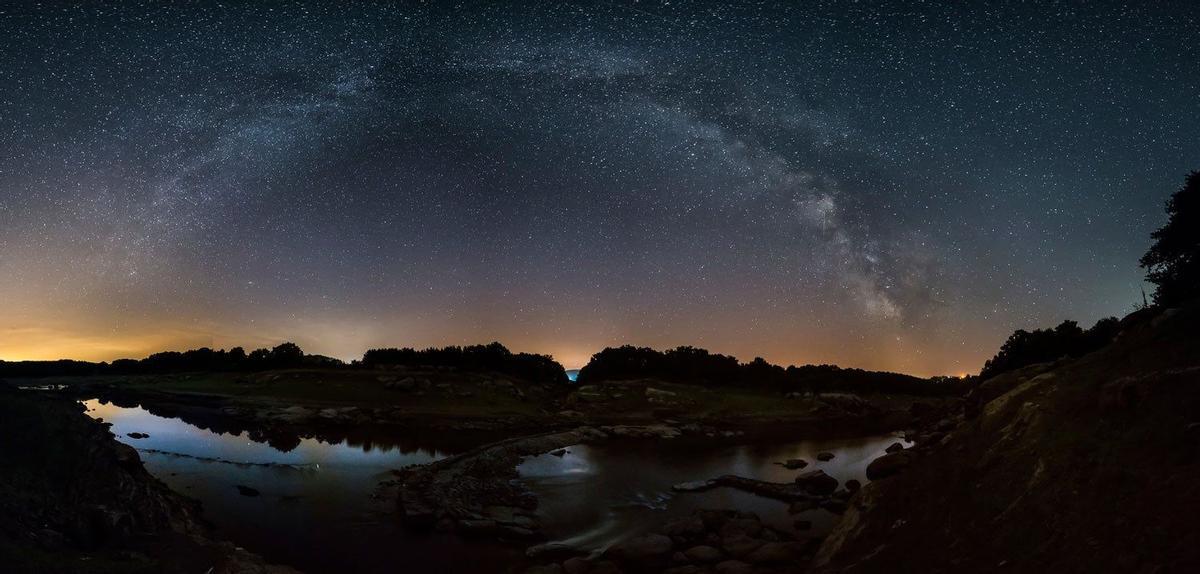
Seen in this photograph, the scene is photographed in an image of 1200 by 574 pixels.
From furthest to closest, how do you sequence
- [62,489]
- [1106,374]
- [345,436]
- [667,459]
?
[345,436] → [667,459] → [1106,374] → [62,489]

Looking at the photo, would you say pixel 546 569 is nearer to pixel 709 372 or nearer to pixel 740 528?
pixel 740 528

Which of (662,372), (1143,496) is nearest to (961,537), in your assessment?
(1143,496)

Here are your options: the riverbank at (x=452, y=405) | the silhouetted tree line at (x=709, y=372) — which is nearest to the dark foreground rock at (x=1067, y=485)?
the riverbank at (x=452, y=405)

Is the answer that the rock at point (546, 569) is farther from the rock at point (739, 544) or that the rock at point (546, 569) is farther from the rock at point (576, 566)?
the rock at point (739, 544)

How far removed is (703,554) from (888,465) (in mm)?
10977

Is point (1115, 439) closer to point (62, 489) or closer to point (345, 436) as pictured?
point (62, 489)

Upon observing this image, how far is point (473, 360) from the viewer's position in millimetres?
106125

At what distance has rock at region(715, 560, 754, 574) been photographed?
15.9m

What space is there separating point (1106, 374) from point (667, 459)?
32118 mm

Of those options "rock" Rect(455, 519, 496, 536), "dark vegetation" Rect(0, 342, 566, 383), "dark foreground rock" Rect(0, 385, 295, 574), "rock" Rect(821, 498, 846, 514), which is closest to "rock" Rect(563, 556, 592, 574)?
"rock" Rect(455, 519, 496, 536)

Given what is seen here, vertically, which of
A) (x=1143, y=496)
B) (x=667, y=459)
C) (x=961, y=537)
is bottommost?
(x=667, y=459)

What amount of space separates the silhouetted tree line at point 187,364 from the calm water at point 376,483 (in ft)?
192

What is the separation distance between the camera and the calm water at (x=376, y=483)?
760 inches

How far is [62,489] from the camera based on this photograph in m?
13.3
